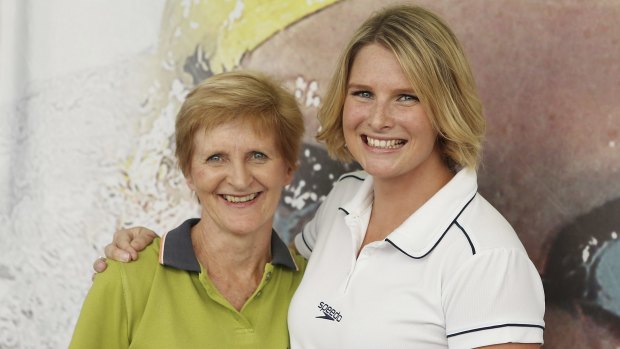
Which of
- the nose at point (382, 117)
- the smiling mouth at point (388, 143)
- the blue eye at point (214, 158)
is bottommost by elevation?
the blue eye at point (214, 158)

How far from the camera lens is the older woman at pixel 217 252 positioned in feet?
6.00

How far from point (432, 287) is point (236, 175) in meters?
0.56

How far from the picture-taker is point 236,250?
2002 mm

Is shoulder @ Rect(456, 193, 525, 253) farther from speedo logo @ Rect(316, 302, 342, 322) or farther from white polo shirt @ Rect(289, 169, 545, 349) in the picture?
speedo logo @ Rect(316, 302, 342, 322)

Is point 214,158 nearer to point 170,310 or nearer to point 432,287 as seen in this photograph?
point 170,310

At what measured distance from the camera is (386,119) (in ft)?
5.76

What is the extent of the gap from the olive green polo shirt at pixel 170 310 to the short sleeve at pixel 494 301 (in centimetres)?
53

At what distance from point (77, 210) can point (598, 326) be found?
1.75 metres

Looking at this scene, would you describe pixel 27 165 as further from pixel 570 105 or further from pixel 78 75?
pixel 570 105

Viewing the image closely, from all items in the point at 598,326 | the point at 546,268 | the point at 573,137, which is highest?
the point at 573,137

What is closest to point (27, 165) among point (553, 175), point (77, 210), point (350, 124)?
point (77, 210)

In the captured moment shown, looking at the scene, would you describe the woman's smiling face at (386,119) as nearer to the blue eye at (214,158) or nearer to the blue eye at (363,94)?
the blue eye at (363,94)

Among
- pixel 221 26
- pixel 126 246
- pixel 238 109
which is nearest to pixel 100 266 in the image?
pixel 126 246

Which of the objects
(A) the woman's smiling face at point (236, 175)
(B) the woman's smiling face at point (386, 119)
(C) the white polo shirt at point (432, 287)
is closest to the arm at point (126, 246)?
(A) the woman's smiling face at point (236, 175)
